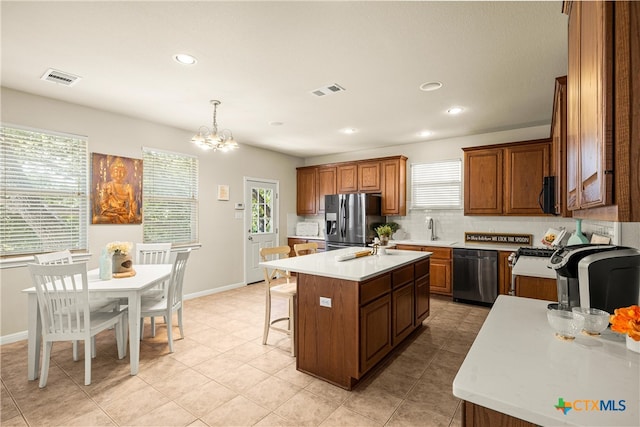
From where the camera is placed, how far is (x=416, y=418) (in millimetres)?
1984

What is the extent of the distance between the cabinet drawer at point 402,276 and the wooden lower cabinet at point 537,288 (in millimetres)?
935

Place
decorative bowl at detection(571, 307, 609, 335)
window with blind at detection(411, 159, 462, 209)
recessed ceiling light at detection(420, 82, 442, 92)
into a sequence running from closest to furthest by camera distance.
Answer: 1. decorative bowl at detection(571, 307, 609, 335)
2. recessed ceiling light at detection(420, 82, 442, 92)
3. window with blind at detection(411, 159, 462, 209)

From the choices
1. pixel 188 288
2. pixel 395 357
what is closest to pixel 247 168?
pixel 188 288

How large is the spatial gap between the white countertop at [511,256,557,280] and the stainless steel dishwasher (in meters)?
1.51

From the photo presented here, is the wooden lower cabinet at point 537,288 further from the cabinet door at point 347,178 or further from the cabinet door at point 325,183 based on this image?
the cabinet door at point 325,183

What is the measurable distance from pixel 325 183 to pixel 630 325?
5523mm

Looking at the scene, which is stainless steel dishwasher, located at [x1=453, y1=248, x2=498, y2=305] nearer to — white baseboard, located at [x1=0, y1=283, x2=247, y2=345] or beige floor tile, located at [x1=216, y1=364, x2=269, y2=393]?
beige floor tile, located at [x1=216, y1=364, x2=269, y2=393]

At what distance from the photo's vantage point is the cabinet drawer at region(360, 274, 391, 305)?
2295 millimetres

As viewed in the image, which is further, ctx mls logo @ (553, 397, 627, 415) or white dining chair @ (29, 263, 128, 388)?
white dining chair @ (29, 263, 128, 388)

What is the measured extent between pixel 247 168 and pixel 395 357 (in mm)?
4195

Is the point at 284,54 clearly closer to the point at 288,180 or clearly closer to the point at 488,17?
the point at 488,17

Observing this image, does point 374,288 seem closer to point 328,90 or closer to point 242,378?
point 242,378

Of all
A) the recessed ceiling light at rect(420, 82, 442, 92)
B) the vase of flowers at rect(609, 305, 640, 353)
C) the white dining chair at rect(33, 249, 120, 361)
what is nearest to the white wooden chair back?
the white dining chair at rect(33, 249, 120, 361)

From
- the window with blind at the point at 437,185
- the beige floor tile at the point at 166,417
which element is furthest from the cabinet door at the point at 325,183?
the beige floor tile at the point at 166,417
